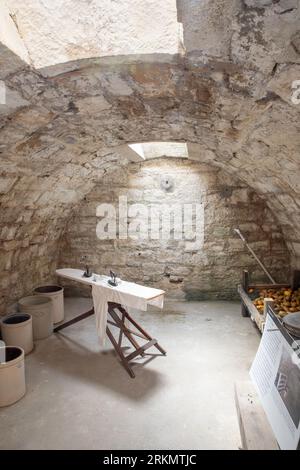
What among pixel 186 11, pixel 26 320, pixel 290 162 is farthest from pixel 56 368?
pixel 186 11

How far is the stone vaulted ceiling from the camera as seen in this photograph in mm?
1309

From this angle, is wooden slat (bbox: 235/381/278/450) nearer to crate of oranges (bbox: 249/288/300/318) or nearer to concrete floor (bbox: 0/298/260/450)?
concrete floor (bbox: 0/298/260/450)

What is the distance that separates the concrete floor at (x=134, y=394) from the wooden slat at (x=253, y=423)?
30 cm

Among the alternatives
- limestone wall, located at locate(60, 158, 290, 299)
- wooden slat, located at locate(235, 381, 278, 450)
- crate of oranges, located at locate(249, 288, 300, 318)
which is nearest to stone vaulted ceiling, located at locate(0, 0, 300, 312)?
crate of oranges, located at locate(249, 288, 300, 318)

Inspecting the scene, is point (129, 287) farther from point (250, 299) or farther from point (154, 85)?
point (154, 85)

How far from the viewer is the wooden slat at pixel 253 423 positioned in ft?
5.56

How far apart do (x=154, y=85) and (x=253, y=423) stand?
6.99 ft

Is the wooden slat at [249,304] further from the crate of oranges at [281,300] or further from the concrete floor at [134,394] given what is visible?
the concrete floor at [134,394]

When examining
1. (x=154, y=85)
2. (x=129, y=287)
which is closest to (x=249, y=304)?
(x=129, y=287)

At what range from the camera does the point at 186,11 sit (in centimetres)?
126

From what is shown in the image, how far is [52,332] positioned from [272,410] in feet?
9.21

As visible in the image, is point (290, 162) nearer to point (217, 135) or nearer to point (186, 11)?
point (217, 135)

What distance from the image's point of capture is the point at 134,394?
261 centimetres

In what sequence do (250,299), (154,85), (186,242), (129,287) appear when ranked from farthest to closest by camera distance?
1. (186,242)
2. (250,299)
3. (129,287)
4. (154,85)
